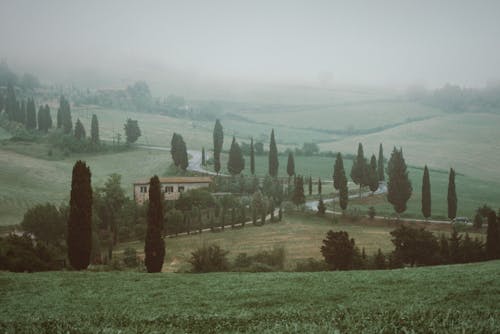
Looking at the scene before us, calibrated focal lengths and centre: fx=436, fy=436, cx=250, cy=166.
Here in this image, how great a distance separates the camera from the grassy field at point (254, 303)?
1418 cm

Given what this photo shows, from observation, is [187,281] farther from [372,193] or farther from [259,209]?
[372,193]

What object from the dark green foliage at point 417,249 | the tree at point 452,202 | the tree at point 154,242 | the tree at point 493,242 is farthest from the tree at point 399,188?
the tree at point 154,242

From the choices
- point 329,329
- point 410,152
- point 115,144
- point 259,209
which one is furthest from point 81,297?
point 410,152

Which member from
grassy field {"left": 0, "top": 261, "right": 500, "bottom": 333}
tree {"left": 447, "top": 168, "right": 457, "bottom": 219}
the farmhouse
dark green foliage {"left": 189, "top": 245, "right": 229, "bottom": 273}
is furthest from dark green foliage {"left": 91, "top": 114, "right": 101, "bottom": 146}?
grassy field {"left": 0, "top": 261, "right": 500, "bottom": 333}

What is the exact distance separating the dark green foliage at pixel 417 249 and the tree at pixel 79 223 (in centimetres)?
2464

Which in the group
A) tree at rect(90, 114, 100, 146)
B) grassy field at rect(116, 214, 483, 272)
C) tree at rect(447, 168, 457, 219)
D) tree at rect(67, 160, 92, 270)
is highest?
tree at rect(90, 114, 100, 146)

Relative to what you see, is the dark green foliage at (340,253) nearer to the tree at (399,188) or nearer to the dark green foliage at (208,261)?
the dark green foliage at (208,261)

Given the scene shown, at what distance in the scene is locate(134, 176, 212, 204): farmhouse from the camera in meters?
79.6

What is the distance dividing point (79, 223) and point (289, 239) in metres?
27.9

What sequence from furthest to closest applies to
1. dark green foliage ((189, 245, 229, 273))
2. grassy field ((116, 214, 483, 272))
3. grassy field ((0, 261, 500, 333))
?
grassy field ((116, 214, 483, 272)) < dark green foliage ((189, 245, 229, 273)) < grassy field ((0, 261, 500, 333))

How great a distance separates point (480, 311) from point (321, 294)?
21.8 ft

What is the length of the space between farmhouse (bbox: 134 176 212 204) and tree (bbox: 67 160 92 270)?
44067 millimetres

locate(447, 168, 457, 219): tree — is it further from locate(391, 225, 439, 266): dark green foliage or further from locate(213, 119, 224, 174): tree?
locate(213, 119, 224, 174): tree

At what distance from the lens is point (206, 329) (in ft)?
47.0
